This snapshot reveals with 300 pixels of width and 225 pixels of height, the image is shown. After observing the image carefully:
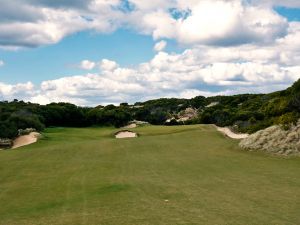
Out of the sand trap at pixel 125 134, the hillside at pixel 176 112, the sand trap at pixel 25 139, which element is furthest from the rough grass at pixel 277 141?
the sand trap at pixel 25 139

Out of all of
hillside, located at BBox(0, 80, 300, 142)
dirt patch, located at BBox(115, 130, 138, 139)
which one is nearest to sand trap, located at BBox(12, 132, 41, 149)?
hillside, located at BBox(0, 80, 300, 142)

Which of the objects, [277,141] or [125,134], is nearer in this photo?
[277,141]

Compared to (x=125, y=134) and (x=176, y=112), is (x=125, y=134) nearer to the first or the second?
(x=125, y=134)

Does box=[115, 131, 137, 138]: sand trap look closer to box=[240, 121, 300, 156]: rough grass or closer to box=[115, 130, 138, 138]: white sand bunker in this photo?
box=[115, 130, 138, 138]: white sand bunker

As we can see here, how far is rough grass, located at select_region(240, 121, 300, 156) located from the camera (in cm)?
3499

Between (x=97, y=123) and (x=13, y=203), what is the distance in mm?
83793

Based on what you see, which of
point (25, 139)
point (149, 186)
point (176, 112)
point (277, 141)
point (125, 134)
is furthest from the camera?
point (176, 112)

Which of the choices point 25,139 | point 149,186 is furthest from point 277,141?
point 25,139

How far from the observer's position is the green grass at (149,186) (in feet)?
46.8

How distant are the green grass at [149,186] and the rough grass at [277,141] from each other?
1.09m

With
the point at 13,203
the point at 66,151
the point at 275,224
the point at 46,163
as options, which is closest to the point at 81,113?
the point at 66,151

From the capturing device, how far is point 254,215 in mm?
13945

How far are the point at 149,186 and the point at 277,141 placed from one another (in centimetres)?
1876

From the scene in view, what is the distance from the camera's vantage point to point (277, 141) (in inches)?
1438
